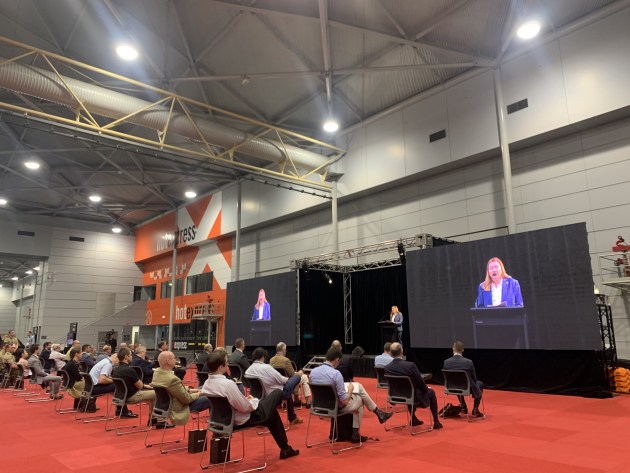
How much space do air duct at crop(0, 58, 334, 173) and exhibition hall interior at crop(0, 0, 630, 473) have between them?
0.21 ft

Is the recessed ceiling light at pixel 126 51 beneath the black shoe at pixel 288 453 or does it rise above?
above

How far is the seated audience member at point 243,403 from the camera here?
14.2ft

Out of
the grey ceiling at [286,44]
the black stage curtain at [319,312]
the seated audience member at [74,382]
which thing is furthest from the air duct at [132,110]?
the seated audience member at [74,382]

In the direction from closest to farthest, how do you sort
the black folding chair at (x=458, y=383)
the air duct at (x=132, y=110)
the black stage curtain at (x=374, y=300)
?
1. the black folding chair at (x=458, y=383)
2. the air duct at (x=132, y=110)
3. the black stage curtain at (x=374, y=300)

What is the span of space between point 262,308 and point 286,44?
29.4ft

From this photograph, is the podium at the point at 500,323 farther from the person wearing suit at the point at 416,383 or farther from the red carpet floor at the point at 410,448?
the person wearing suit at the point at 416,383

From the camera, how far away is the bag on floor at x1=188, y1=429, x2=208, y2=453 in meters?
5.00

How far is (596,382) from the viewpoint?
336 inches

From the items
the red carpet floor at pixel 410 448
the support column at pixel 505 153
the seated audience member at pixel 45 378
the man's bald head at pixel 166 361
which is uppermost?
the support column at pixel 505 153

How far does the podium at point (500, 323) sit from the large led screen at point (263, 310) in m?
6.68

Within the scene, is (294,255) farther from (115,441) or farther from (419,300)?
(115,441)

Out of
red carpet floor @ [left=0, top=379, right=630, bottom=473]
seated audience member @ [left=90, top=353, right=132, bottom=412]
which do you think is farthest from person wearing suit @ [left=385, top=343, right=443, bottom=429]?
seated audience member @ [left=90, top=353, right=132, bottom=412]

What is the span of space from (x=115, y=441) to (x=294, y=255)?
13926 mm

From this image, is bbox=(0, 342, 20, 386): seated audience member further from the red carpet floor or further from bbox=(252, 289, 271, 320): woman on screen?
bbox=(252, 289, 271, 320): woman on screen
